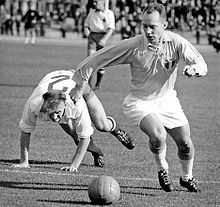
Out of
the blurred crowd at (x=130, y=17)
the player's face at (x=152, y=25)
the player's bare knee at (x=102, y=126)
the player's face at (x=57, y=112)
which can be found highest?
the player's face at (x=152, y=25)

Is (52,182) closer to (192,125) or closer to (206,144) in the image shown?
(206,144)

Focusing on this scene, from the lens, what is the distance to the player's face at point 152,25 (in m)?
8.01

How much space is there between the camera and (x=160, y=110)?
8.34 m

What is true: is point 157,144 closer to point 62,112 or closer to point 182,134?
point 182,134

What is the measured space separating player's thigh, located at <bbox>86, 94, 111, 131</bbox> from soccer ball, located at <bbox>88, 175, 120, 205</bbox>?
7.14 ft

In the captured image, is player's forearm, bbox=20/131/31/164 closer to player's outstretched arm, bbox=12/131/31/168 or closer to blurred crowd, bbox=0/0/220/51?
player's outstretched arm, bbox=12/131/31/168

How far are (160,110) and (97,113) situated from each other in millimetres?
1844

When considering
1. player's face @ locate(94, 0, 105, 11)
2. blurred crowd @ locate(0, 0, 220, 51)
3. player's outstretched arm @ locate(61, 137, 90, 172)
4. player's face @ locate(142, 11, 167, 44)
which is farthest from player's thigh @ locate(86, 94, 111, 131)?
blurred crowd @ locate(0, 0, 220, 51)

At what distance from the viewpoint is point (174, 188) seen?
870cm

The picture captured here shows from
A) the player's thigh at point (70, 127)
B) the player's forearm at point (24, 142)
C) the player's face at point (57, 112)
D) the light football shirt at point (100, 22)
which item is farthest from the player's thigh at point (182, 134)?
the light football shirt at point (100, 22)

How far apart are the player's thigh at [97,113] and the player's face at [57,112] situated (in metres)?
1.15

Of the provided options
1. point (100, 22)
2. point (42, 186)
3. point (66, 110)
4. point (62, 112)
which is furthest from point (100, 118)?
point (100, 22)

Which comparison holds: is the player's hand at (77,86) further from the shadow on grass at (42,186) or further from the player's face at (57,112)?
the shadow on grass at (42,186)

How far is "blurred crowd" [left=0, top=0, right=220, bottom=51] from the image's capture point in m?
40.1
